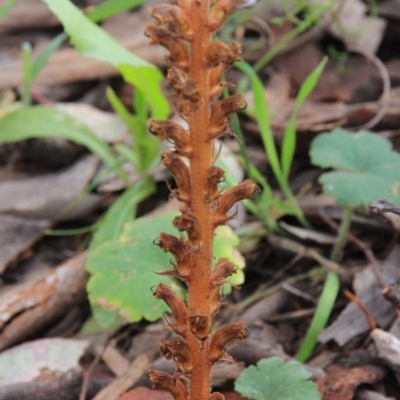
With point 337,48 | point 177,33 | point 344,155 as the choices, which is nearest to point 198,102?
point 177,33

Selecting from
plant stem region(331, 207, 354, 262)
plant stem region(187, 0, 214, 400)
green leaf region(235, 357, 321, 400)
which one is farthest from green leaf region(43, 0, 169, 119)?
green leaf region(235, 357, 321, 400)

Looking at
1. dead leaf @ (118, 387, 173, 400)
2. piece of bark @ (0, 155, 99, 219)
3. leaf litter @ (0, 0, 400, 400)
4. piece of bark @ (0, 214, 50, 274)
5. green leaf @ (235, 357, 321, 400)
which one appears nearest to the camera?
green leaf @ (235, 357, 321, 400)

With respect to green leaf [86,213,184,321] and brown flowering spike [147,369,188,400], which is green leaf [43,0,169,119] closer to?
green leaf [86,213,184,321]

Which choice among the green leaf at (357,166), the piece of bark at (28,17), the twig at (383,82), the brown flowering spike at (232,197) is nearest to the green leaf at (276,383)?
the brown flowering spike at (232,197)

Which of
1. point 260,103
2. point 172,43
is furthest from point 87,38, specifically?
point 172,43

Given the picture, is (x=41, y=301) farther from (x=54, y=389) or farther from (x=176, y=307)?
(x=176, y=307)

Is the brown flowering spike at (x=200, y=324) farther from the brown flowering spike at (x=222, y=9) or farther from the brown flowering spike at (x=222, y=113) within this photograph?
the brown flowering spike at (x=222, y=9)

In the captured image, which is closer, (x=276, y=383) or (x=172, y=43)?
(x=172, y=43)
